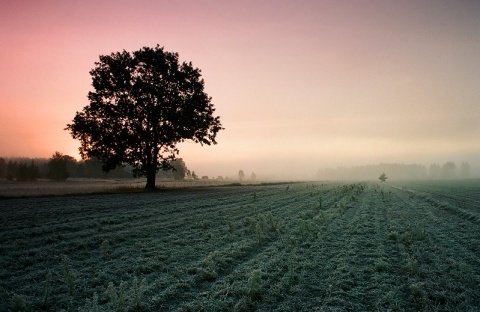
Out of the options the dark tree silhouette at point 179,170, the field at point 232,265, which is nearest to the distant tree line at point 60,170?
the dark tree silhouette at point 179,170

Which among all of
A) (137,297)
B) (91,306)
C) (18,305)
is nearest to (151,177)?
(18,305)

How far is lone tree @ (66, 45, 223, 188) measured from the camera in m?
33.8

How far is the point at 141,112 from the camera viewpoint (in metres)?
35.2

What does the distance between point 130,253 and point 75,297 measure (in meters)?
3.53

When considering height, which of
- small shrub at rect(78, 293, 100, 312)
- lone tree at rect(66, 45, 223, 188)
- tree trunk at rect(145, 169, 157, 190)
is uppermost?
lone tree at rect(66, 45, 223, 188)

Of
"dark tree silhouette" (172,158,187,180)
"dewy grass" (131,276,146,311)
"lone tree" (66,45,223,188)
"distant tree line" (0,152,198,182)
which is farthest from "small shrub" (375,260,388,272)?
"dark tree silhouette" (172,158,187,180)

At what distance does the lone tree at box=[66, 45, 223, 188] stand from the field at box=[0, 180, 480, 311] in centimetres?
1840

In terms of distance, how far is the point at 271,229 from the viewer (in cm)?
1438

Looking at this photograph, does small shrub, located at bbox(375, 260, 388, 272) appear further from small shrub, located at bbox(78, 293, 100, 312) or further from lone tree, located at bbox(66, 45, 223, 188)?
lone tree, located at bbox(66, 45, 223, 188)

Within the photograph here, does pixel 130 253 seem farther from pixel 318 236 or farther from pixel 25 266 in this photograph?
pixel 318 236

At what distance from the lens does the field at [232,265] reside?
668 centimetres

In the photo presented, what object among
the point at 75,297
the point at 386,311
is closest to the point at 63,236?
the point at 75,297

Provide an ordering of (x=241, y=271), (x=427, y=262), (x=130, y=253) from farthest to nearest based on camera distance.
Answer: (x=130, y=253) → (x=427, y=262) → (x=241, y=271)

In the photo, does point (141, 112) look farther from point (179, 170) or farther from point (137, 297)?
point (179, 170)
